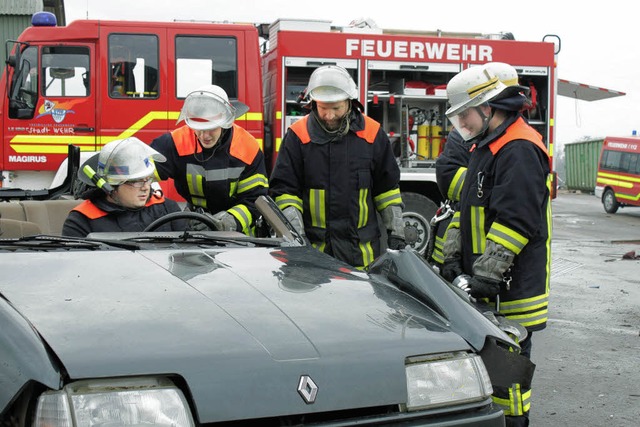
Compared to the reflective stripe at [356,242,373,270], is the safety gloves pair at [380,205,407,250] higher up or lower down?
higher up

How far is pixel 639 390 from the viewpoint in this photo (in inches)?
206

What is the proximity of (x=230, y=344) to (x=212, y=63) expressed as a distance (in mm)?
7227

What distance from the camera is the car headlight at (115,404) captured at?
1.90 m

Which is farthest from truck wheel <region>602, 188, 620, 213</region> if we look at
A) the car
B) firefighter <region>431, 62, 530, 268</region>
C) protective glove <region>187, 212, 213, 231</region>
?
the car

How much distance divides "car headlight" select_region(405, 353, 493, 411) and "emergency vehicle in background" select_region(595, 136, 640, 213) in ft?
74.1

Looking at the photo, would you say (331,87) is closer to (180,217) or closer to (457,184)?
(457,184)

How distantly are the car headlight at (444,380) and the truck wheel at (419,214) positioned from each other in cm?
747

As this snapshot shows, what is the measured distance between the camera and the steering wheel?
336 cm

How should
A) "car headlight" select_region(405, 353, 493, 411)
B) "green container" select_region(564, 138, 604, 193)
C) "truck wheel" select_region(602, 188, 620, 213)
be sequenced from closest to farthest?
"car headlight" select_region(405, 353, 493, 411) → "truck wheel" select_region(602, 188, 620, 213) → "green container" select_region(564, 138, 604, 193)

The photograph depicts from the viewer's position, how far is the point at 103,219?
12.0 feet

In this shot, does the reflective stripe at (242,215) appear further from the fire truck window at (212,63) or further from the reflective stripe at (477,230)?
the fire truck window at (212,63)

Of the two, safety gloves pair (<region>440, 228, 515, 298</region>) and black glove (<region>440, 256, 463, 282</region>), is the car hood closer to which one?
safety gloves pair (<region>440, 228, 515, 298</region>)

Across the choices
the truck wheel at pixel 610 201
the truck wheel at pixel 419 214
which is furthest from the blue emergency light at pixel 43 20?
the truck wheel at pixel 610 201

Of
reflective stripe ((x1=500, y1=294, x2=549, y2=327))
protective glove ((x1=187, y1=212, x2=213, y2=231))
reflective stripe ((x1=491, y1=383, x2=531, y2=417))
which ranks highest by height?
protective glove ((x1=187, y1=212, x2=213, y2=231))
